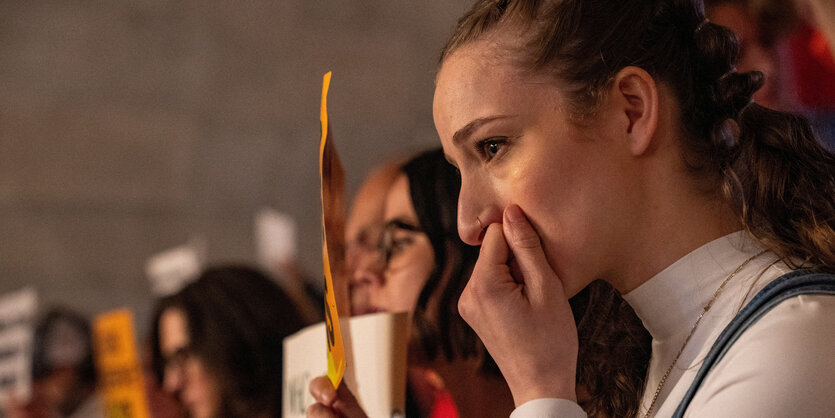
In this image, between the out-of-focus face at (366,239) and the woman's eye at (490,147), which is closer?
the woman's eye at (490,147)

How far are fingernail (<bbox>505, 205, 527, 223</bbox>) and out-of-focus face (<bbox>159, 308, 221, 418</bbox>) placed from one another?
1395mm

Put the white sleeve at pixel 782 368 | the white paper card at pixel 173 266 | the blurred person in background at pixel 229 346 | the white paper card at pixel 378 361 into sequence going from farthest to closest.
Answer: the white paper card at pixel 173 266, the blurred person in background at pixel 229 346, the white paper card at pixel 378 361, the white sleeve at pixel 782 368

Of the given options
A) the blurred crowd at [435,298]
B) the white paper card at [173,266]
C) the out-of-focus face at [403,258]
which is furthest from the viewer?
the white paper card at [173,266]

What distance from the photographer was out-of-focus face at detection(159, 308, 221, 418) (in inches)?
82.3

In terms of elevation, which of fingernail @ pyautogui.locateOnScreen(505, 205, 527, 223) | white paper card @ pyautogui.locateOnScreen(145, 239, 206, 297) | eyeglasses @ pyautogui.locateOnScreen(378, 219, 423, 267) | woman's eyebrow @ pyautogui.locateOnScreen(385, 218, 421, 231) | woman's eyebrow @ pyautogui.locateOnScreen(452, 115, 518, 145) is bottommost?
fingernail @ pyautogui.locateOnScreen(505, 205, 527, 223)

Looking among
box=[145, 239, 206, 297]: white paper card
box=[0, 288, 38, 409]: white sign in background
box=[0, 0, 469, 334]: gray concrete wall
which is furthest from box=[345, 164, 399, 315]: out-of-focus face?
box=[0, 288, 38, 409]: white sign in background

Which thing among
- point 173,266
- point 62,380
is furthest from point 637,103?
point 62,380

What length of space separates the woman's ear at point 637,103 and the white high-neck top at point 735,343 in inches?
4.6

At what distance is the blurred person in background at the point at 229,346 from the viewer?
2055 millimetres

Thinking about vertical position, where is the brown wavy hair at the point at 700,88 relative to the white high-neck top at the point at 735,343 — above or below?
above

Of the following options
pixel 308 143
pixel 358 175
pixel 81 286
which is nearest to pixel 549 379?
pixel 358 175

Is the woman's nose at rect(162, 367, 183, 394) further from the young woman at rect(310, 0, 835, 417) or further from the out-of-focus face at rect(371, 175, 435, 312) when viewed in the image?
the young woman at rect(310, 0, 835, 417)

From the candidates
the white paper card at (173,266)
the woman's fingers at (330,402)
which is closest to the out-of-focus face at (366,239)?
the woman's fingers at (330,402)

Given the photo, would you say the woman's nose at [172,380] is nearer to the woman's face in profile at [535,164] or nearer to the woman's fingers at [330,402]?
the woman's fingers at [330,402]
